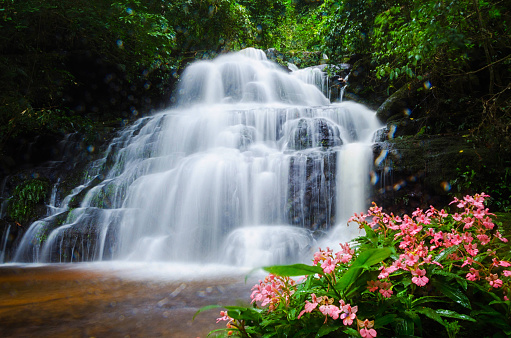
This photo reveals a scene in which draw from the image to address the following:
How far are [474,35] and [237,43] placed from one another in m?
11.7

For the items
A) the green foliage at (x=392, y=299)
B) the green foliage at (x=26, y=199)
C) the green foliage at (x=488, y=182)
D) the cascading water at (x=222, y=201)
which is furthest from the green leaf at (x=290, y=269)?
the green foliage at (x=26, y=199)

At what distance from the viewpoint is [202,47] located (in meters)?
15.2

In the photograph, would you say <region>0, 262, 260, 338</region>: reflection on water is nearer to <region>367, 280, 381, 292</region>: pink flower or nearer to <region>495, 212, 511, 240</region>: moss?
<region>367, 280, 381, 292</region>: pink flower

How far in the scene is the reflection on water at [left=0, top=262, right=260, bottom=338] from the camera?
94.8 inches

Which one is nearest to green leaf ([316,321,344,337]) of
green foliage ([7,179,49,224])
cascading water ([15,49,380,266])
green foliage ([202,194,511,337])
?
green foliage ([202,194,511,337])

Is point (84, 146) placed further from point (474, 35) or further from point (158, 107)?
point (474, 35)

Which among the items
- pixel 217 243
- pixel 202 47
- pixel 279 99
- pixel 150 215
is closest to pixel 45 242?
pixel 150 215

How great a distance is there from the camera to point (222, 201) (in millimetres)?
6473

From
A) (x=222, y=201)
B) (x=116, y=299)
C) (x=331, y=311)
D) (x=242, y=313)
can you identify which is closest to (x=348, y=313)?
(x=331, y=311)

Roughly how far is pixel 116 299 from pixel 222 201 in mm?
3445

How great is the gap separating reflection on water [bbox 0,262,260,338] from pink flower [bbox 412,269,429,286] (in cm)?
154

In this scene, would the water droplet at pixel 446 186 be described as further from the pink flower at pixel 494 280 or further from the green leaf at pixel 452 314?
the green leaf at pixel 452 314

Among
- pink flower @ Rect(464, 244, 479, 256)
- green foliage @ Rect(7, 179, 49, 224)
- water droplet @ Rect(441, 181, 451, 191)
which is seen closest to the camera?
pink flower @ Rect(464, 244, 479, 256)

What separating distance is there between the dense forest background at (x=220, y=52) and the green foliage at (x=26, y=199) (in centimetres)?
96
